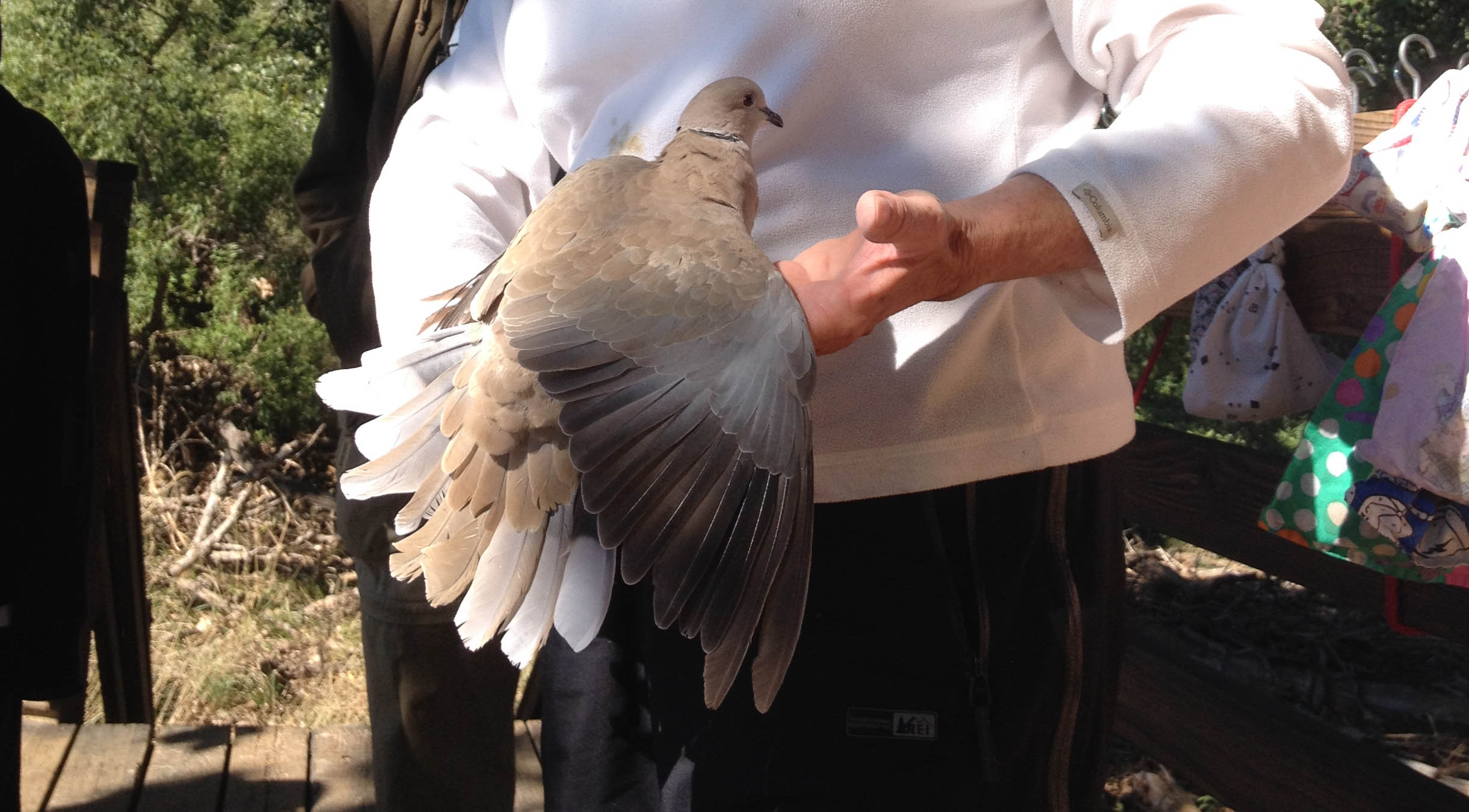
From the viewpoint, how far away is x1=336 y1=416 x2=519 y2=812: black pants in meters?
2.28

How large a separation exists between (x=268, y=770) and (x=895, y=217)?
112 inches

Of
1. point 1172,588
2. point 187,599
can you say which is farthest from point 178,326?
point 1172,588

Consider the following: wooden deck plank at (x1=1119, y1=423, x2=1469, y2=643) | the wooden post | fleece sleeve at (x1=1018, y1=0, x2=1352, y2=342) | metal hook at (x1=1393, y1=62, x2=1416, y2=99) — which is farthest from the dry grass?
fleece sleeve at (x1=1018, y1=0, x2=1352, y2=342)

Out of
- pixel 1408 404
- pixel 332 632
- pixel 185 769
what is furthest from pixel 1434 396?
pixel 332 632

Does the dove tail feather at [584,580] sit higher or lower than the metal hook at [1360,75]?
lower

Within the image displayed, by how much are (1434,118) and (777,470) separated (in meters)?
1.34

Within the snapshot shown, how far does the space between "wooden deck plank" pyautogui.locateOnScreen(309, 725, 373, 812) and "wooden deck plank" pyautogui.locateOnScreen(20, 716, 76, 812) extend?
616 millimetres

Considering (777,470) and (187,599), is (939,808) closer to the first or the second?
(777,470)

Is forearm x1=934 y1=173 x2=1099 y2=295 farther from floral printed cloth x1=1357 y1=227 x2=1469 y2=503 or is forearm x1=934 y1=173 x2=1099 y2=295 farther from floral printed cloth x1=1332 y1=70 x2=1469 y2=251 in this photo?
floral printed cloth x1=1332 y1=70 x2=1469 y2=251

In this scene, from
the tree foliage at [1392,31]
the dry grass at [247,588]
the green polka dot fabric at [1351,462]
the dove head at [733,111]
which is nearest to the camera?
the dove head at [733,111]

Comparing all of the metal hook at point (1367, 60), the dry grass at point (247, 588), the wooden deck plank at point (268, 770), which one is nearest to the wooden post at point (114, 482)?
the wooden deck plank at point (268, 770)

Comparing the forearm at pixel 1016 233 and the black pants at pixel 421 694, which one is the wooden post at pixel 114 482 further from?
the forearm at pixel 1016 233

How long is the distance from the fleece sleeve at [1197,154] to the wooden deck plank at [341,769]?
2557mm

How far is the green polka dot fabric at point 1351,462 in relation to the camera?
5.39ft
